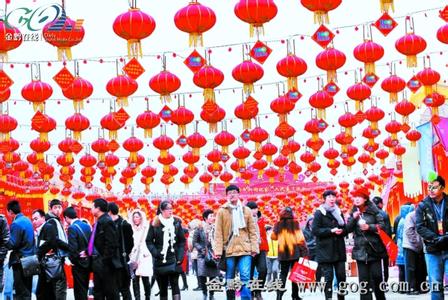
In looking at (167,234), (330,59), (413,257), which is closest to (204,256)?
(413,257)

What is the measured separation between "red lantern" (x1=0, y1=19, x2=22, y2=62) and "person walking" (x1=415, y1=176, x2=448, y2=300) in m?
5.29

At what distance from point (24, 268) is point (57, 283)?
415 millimetres

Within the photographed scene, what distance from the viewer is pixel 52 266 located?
9.35 meters

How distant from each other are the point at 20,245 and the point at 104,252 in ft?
4.64

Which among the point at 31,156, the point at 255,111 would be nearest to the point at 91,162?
the point at 31,156

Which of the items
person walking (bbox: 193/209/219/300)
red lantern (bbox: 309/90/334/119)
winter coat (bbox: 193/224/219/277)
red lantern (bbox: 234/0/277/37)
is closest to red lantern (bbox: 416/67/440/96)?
red lantern (bbox: 309/90/334/119)

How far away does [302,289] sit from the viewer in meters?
10.6

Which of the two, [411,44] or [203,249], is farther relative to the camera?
[203,249]

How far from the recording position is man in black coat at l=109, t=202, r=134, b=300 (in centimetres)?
924

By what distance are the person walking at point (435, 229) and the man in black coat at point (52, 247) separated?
394 cm

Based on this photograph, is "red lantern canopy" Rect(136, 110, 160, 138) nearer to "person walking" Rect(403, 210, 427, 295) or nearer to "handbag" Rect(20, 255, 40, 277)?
"person walking" Rect(403, 210, 427, 295)

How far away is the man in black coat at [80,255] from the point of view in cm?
912

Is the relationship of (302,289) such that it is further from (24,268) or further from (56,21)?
(56,21)

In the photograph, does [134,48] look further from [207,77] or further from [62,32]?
[207,77]
